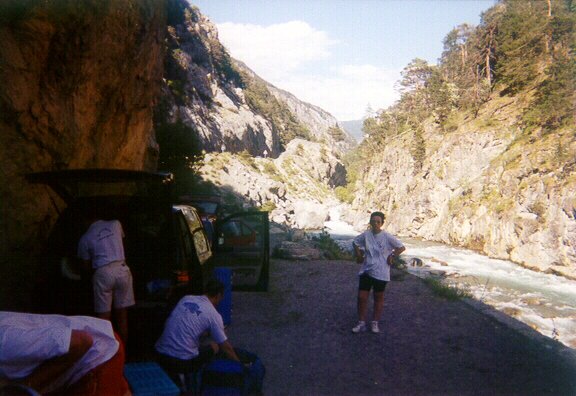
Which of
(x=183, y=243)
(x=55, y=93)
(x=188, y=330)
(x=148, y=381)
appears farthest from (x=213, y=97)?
(x=148, y=381)

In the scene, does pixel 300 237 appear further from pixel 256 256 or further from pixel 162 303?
pixel 162 303

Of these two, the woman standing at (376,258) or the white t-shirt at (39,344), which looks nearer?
the white t-shirt at (39,344)

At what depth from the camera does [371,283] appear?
19.2ft

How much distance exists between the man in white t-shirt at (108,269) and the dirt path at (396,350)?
1.90 meters

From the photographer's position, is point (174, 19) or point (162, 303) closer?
point (162, 303)

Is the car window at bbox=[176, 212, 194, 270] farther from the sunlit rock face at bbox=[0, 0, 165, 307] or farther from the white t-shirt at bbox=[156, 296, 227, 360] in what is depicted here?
the sunlit rock face at bbox=[0, 0, 165, 307]

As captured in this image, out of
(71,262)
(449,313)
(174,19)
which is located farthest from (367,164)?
(71,262)

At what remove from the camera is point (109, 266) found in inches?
150

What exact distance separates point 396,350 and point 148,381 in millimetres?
3884

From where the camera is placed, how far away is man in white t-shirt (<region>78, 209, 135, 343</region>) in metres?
3.78

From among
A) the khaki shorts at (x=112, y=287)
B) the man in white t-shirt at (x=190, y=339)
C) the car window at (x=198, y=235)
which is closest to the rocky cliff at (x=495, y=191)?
the car window at (x=198, y=235)

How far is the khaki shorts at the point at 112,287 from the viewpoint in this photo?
378 centimetres

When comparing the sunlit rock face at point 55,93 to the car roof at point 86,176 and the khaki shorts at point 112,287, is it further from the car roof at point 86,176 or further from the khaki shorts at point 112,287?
the khaki shorts at point 112,287

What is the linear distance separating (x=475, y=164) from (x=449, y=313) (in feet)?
104
